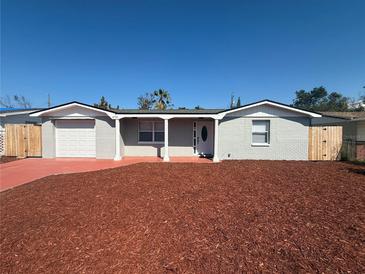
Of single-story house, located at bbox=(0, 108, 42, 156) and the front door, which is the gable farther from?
the front door

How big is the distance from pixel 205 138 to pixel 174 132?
217 centimetres

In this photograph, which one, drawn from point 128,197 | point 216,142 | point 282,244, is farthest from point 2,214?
point 216,142

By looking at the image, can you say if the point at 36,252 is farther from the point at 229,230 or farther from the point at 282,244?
the point at 282,244

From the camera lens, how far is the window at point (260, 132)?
37.0 feet

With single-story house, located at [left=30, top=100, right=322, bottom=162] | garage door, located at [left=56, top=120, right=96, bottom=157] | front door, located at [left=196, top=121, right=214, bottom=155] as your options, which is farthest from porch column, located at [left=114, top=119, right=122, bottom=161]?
front door, located at [left=196, top=121, right=214, bottom=155]

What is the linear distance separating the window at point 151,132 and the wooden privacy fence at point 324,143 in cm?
923

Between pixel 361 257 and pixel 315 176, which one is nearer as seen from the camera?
pixel 361 257

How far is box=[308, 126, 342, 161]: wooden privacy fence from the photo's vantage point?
10.7 m

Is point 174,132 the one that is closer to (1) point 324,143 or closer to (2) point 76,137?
(2) point 76,137

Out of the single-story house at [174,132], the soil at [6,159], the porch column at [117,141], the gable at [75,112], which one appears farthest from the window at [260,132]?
the soil at [6,159]

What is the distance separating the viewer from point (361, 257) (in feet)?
8.41

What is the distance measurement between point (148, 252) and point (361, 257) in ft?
9.96

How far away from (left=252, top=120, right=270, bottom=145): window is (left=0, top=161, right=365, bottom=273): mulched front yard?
5.39 meters

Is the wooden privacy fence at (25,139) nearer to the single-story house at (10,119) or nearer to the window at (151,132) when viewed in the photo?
the single-story house at (10,119)
